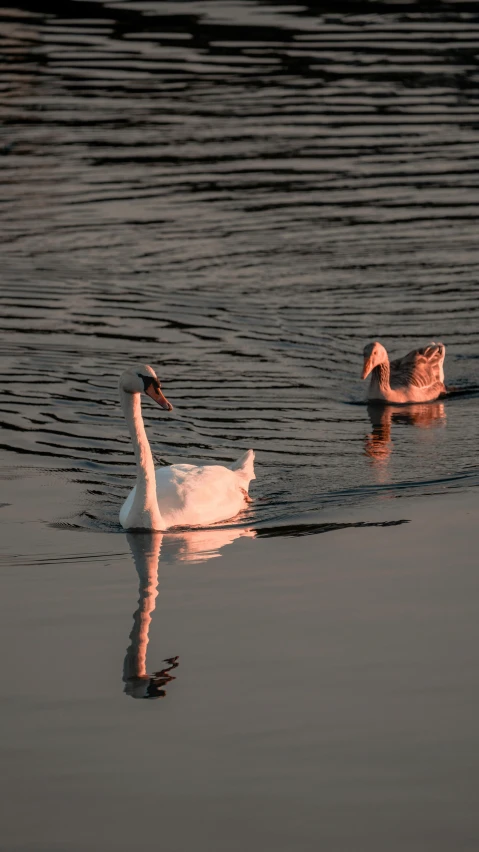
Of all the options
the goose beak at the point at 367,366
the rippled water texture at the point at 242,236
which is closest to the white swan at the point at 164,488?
the rippled water texture at the point at 242,236

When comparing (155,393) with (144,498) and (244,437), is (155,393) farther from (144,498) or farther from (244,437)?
(244,437)

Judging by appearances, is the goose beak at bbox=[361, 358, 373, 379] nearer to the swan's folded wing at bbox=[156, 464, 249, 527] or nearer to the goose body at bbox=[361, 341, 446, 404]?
the goose body at bbox=[361, 341, 446, 404]

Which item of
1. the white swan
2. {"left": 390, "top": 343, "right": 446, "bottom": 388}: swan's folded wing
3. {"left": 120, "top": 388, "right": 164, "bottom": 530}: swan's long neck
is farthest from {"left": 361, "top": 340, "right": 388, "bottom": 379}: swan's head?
{"left": 120, "top": 388, "right": 164, "bottom": 530}: swan's long neck

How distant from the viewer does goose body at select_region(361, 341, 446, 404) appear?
1767 cm

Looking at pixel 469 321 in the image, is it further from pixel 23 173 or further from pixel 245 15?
pixel 245 15

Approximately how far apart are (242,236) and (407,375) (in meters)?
6.36

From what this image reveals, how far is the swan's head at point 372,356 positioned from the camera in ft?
57.6

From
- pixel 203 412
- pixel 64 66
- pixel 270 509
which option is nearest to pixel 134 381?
pixel 270 509

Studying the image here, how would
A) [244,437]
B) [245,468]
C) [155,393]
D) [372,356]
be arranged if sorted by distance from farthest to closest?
1. [372,356]
2. [244,437]
3. [245,468]
4. [155,393]

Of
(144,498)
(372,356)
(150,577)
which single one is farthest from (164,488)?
(372,356)

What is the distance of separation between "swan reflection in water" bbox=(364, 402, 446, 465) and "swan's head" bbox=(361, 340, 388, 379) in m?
0.49

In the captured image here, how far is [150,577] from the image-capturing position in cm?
1145

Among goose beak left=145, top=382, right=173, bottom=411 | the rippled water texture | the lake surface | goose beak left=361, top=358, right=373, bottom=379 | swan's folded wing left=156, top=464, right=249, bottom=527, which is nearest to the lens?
the lake surface

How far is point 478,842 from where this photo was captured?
7.37m
